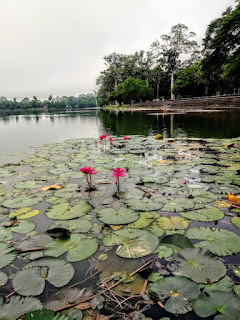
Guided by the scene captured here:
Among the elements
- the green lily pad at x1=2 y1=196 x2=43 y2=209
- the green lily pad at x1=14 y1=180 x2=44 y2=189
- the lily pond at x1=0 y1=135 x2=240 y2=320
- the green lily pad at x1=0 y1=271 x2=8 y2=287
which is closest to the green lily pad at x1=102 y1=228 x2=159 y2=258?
the lily pond at x1=0 y1=135 x2=240 y2=320

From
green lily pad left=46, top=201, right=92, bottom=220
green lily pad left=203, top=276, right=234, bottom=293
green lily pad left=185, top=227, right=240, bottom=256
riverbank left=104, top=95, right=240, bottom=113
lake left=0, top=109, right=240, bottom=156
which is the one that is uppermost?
riverbank left=104, top=95, right=240, bottom=113

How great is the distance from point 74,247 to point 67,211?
683 millimetres

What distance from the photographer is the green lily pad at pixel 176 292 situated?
1259 millimetres

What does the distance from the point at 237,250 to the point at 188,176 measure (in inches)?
74.5

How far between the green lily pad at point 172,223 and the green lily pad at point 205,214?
100 millimetres

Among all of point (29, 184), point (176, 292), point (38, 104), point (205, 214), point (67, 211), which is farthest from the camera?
point (38, 104)

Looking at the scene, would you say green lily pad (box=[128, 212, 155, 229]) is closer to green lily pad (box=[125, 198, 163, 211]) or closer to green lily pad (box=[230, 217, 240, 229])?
green lily pad (box=[125, 198, 163, 211])

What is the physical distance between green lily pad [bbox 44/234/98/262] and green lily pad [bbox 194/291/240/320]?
2.99ft

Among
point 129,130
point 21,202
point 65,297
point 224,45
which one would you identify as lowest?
point 65,297

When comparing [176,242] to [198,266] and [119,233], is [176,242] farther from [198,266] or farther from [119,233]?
[119,233]

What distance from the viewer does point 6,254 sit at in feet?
5.83

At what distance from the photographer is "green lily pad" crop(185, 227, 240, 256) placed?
1.74 metres

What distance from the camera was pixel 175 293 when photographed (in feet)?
4.43

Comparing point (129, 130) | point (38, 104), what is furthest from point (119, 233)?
point (38, 104)
